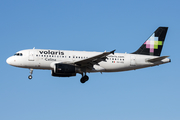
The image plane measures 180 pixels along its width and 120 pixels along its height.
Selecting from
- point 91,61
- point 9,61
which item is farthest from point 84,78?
point 9,61

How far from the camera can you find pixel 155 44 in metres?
48.8

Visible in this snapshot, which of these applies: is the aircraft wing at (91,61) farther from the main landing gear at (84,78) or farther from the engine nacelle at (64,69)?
the main landing gear at (84,78)

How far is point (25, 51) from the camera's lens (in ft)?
144

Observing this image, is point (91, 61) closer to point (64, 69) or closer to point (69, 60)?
point (69, 60)

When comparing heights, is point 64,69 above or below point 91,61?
below

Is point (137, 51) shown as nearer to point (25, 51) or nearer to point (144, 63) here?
point (144, 63)

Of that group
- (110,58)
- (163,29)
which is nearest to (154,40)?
(163,29)

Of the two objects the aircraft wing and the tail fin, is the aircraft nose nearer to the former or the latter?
the aircraft wing

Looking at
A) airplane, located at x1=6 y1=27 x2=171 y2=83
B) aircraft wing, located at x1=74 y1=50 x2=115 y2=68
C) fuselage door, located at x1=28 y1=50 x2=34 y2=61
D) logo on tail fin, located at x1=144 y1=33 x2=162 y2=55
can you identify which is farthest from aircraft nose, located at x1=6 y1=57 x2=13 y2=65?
logo on tail fin, located at x1=144 y1=33 x2=162 y2=55

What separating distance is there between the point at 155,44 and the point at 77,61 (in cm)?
1402

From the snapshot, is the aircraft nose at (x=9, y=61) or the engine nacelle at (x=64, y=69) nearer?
the engine nacelle at (x=64, y=69)

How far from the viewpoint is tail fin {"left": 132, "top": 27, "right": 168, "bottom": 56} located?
47938 millimetres

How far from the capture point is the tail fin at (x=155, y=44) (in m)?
47.9

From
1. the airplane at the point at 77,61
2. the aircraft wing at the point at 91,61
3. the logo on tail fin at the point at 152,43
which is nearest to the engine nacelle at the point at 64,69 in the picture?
the airplane at the point at 77,61
